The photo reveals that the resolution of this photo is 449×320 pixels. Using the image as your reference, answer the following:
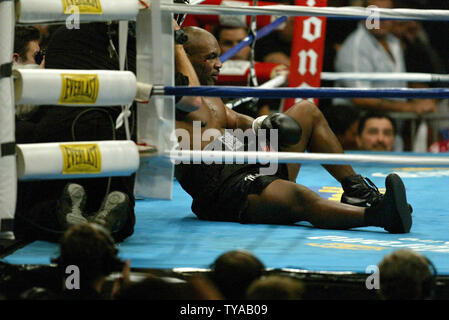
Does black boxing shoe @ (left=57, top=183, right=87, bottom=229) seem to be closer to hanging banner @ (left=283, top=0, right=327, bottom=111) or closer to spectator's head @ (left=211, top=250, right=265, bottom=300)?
spectator's head @ (left=211, top=250, right=265, bottom=300)

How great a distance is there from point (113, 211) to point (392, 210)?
0.84m

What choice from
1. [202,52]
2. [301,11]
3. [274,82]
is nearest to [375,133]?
[274,82]

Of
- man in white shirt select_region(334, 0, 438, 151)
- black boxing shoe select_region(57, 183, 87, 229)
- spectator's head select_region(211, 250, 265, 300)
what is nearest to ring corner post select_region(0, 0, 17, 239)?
black boxing shoe select_region(57, 183, 87, 229)

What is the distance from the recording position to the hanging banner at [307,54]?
434 cm

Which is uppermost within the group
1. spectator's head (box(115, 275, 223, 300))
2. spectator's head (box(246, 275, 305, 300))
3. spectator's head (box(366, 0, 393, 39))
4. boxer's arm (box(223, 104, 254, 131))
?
spectator's head (box(366, 0, 393, 39))

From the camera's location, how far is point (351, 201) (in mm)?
2607

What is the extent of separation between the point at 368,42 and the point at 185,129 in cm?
285

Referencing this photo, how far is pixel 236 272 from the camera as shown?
5.13 feet

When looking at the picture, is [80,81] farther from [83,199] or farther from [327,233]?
[327,233]

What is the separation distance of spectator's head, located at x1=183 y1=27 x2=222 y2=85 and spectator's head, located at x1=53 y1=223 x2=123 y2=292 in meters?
1.33

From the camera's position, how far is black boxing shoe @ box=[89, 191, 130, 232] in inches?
81.8

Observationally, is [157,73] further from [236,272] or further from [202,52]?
[236,272]

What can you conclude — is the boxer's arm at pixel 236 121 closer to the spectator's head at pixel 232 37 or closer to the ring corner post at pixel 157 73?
the ring corner post at pixel 157 73
